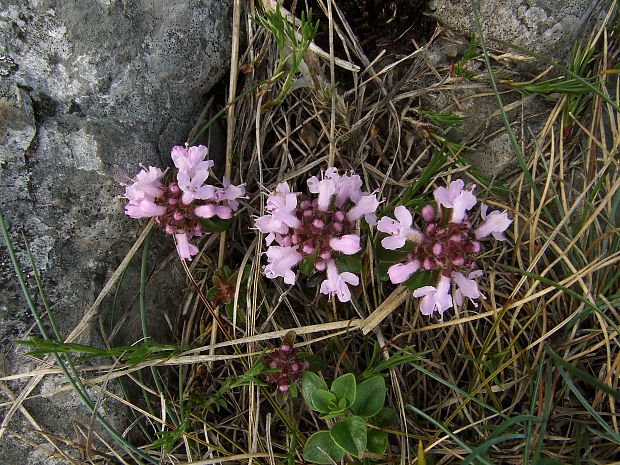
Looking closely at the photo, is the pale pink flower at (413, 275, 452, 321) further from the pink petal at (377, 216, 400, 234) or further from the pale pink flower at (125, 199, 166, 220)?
the pale pink flower at (125, 199, 166, 220)

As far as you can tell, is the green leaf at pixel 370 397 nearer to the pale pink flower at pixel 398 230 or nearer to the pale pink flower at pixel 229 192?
the pale pink flower at pixel 398 230

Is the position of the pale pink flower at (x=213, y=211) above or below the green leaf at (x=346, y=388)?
above

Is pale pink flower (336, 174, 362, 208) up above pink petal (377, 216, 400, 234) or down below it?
above

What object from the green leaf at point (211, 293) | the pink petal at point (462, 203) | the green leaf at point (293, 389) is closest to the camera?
the pink petal at point (462, 203)

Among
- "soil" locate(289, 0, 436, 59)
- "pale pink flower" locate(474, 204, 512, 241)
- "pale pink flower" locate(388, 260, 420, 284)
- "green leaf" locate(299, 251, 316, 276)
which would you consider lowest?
"pale pink flower" locate(388, 260, 420, 284)

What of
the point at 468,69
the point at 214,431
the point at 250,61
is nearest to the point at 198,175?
the point at 250,61

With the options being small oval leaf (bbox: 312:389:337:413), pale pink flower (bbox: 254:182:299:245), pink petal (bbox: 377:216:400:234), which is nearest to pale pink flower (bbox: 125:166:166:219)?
pale pink flower (bbox: 254:182:299:245)

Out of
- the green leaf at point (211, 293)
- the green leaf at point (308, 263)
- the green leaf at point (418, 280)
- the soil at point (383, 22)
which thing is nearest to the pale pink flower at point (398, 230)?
the green leaf at point (418, 280)
